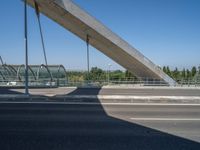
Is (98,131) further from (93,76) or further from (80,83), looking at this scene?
(93,76)

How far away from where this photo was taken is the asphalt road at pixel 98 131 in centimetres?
611

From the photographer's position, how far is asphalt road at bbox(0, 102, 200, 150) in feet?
20.0

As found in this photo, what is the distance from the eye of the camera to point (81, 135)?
22.9 feet

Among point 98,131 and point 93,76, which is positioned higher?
point 93,76

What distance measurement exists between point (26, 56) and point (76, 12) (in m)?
12.2

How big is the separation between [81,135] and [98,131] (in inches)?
25.7

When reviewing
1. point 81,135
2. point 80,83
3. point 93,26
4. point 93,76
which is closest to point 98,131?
point 81,135

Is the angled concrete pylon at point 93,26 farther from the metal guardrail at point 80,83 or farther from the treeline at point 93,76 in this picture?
the treeline at point 93,76

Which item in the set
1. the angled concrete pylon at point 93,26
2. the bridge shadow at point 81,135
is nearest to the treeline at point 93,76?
the angled concrete pylon at point 93,26

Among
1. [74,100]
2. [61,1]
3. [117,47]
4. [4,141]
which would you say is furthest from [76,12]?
[4,141]

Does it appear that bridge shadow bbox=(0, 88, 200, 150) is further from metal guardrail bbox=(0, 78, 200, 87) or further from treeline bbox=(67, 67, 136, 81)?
treeline bbox=(67, 67, 136, 81)

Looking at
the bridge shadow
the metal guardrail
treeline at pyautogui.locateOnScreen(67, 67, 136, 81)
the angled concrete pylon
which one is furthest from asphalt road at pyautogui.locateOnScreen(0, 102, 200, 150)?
treeline at pyautogui.locateOnScreen(67, 67, 136, 81)

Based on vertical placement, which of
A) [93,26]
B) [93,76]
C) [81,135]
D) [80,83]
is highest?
[93,26]

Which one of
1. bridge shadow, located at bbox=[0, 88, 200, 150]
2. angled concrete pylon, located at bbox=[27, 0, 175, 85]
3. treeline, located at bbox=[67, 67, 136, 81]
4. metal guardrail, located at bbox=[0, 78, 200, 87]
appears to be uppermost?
angled concrete pylon, located at bbox=[27, 0, 175, 85]
